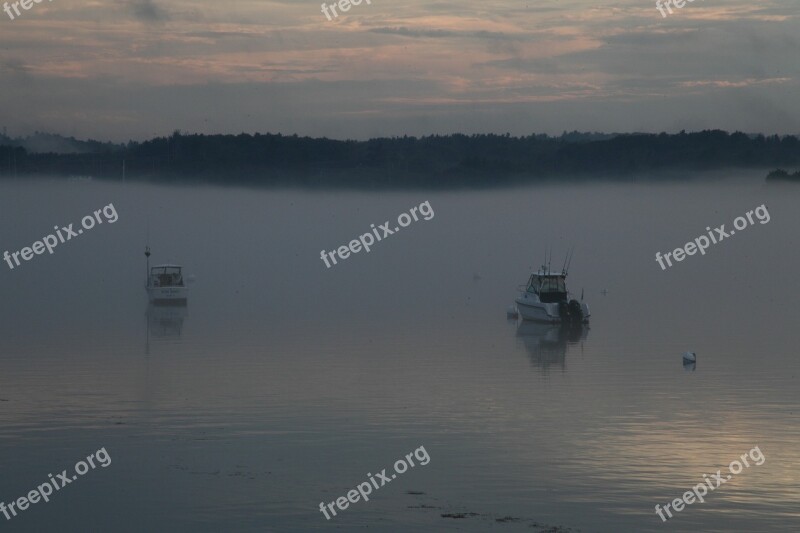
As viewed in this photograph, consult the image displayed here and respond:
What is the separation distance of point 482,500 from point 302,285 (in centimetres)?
10864

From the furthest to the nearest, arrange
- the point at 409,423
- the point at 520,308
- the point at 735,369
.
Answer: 1. the point at 520,308
2. the point at 735,369
3. the point at 409,423

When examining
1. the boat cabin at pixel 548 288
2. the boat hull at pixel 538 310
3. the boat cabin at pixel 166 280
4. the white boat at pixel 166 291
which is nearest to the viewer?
the boat hull at pixel 538 310

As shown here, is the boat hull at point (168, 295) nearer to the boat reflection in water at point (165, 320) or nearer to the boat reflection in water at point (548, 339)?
the boat reflection in water at point (165, 320)

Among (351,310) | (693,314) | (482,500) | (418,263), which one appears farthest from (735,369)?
(418,263)

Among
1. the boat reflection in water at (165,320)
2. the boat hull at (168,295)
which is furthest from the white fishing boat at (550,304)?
the boat hull at (168,295)

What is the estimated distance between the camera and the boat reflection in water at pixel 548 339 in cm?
5675

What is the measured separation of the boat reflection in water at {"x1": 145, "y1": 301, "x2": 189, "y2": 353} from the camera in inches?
2795

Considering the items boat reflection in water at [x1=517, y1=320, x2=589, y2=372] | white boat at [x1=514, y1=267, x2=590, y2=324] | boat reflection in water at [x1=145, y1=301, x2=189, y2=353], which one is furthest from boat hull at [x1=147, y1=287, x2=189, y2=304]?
boat reflection in water at [x1=517, y1=320, x2=589, y2=372]

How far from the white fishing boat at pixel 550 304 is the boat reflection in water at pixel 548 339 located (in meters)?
0.46

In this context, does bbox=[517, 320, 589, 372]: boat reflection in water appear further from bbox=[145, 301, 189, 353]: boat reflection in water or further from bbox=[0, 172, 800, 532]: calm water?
bbox=[145, 301, 189, 353]: boat reflection in water

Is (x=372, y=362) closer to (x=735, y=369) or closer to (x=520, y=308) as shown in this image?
(x=735, y=369)

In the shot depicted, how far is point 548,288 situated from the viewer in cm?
8138

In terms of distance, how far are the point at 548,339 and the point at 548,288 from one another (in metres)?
13.1

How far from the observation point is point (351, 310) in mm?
93062
